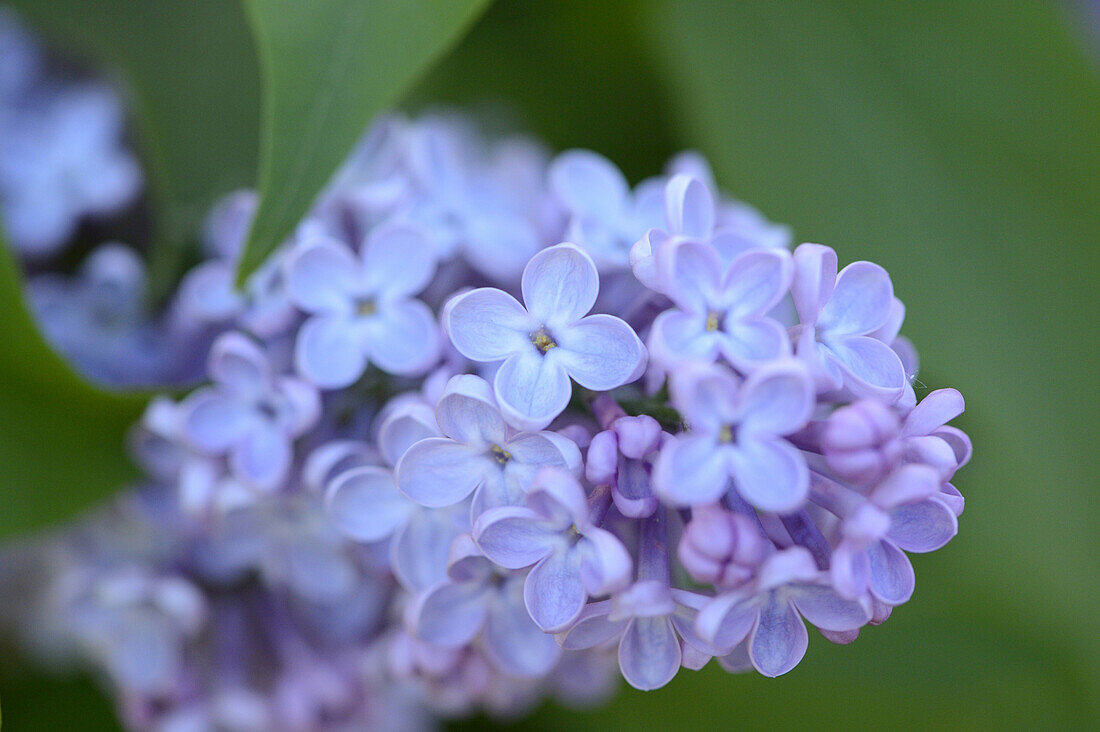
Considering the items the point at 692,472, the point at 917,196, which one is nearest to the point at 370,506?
the point at 692,472

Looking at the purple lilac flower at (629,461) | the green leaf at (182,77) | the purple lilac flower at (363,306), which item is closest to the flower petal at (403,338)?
the purple lilac flower at (363,306)

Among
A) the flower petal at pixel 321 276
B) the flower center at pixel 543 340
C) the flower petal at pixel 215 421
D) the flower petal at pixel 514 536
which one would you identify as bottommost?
the flower petal at pixel 215 421

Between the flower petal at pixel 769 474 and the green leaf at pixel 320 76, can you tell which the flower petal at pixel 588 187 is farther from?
the flower petal at pixel 769 474

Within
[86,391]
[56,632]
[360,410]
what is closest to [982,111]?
[360,410]

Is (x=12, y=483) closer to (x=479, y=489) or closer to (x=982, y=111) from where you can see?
(x=479, y=489)

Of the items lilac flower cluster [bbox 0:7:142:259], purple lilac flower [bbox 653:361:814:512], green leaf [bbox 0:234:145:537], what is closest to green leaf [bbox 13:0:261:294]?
lilac flower cluster [bbox 0:7:142:259]

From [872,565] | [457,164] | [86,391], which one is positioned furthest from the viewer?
[457,164]
